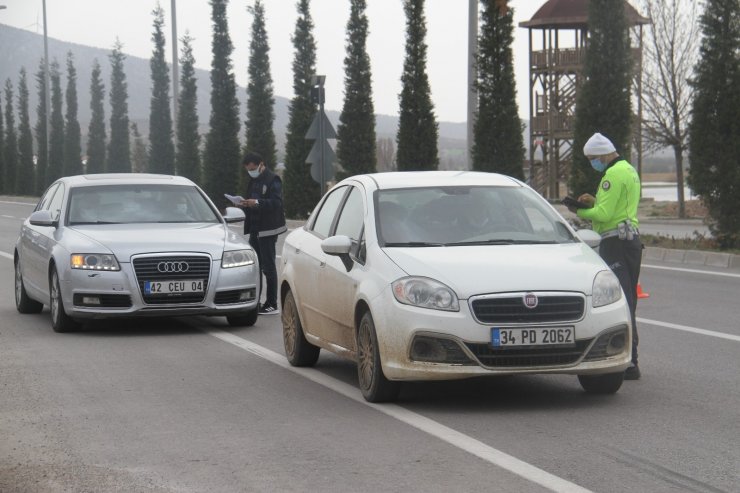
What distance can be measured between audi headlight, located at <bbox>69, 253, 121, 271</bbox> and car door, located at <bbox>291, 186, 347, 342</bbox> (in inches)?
108

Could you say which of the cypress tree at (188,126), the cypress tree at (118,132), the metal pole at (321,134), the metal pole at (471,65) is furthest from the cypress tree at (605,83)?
the cypress tree at (118,132)

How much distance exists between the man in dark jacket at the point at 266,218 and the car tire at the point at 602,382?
262 inches

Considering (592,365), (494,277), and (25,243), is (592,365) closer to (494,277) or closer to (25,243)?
(494,277)

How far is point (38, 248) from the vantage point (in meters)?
14.8

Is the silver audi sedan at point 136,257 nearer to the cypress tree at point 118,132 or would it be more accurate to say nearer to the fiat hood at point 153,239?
the fiat hood at point 153,239

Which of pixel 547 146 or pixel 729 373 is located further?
pixel 547 146

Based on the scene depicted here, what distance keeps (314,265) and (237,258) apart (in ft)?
11.3

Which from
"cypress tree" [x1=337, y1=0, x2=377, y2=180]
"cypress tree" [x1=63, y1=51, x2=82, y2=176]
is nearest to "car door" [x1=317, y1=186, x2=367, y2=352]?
"cypress tree" [x1=337, y1=0, x2=377, y2=180]

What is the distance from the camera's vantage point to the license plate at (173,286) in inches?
527

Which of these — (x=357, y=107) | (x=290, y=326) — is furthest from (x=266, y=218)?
(x=357, y=107)

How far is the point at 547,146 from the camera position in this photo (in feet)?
189

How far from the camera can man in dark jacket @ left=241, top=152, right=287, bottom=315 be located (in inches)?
617

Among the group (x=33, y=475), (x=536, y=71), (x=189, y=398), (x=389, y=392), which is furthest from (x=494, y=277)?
(x=536, y=71)

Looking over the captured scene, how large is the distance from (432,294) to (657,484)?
244 cm
